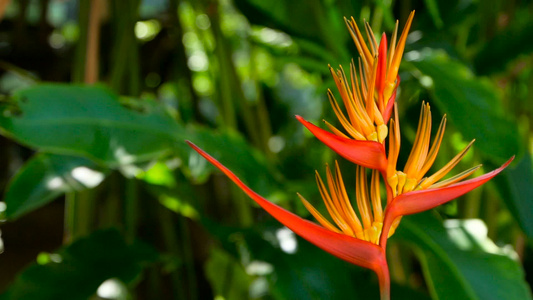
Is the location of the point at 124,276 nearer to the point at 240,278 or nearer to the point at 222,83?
the point at 240,278

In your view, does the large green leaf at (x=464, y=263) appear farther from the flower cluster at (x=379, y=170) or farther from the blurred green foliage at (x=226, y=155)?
the flower cluster at (x=379, y=170)

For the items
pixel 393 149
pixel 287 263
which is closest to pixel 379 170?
pixel 393 149

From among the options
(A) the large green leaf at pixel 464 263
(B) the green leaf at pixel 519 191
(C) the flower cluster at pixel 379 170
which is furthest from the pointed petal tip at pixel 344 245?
(B) the green leaf at pixel 519 191

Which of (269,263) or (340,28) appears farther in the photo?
(340,28)

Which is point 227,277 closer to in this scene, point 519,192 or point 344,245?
point 519,192

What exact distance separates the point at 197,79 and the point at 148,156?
82cm

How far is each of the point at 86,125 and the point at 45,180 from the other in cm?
7

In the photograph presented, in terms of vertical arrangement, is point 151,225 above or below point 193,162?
below

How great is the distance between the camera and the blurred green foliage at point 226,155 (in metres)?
0.46

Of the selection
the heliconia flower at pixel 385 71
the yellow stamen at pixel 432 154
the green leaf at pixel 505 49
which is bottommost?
the green leaf at pixel 505 49

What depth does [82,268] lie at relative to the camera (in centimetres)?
55

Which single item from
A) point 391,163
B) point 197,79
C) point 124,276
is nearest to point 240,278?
point 124,276

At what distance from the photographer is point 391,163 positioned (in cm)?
15

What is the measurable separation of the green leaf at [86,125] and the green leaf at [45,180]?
60 millimetres
